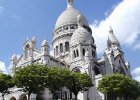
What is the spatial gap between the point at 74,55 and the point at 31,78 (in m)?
33.4

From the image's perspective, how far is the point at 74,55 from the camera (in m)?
92.2

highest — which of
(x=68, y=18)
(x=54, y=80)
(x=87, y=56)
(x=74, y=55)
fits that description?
(x=68, y=18)

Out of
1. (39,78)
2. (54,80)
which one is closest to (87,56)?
(54,80)

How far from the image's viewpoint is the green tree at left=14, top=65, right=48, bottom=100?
198ft

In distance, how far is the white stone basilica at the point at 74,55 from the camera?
8206cm

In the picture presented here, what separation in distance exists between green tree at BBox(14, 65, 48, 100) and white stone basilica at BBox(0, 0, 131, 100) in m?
14.3

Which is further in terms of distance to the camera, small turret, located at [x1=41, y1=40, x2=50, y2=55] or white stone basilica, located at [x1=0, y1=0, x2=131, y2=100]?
white stone basilica, located at [x1=0, y1=0, x2=131, y2=100]

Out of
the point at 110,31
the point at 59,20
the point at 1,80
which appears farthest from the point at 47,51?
the point at 110,31

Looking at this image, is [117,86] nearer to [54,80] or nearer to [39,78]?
[54,80]

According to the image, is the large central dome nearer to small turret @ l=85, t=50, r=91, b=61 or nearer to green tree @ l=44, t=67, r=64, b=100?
small turret @ l=85, t=50, r=91, b=61

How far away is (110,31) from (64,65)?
28.6 metres

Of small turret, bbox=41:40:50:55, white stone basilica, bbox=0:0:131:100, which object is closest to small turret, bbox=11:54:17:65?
white stone basilica, bbox=0:0:131:100

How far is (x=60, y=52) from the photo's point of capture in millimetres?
102562

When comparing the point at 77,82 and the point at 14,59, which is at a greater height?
the point at 14,59
